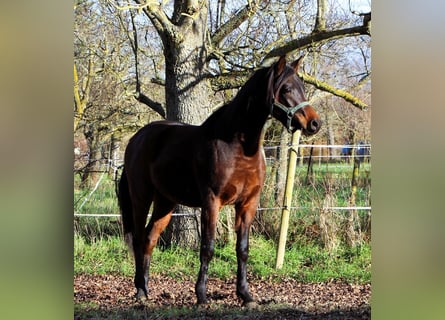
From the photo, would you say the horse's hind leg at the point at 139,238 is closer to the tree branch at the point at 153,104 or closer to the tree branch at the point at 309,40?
the tree branch at the point at 153,104

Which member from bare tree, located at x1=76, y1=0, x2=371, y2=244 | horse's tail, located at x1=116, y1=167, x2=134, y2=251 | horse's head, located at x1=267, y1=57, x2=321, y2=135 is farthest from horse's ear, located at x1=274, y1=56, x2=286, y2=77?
horse's tail, located at x1=116, y1=167, x2=134, y2=251

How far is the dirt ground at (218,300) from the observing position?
4.42 meters

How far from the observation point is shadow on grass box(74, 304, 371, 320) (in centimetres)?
438

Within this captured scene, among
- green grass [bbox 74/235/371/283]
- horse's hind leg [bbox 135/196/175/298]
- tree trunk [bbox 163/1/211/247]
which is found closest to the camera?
horse's hind leg [bbox 135/196/175/298]

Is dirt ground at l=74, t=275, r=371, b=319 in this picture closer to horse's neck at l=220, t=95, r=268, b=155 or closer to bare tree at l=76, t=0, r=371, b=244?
bare tree at l=76, t=0, r=371, b=244

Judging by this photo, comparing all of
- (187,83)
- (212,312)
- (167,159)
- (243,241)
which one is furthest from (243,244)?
(187,83)

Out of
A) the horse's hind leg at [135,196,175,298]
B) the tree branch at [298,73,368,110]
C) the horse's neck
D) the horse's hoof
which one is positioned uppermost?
the tree branch at [298,73,368,110]

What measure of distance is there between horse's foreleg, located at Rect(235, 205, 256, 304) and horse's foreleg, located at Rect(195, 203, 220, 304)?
0.78ft

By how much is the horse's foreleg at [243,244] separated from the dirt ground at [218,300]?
0.10 m

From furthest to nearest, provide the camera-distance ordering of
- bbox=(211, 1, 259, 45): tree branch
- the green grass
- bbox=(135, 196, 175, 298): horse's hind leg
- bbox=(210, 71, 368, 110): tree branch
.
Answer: bbox=(211, 1, 259, 45): tree branch → bbox=(210, 71, 368, 110): tree branch → the green grass → bbox=(135, 196, 175, 298): horse's hind leg
